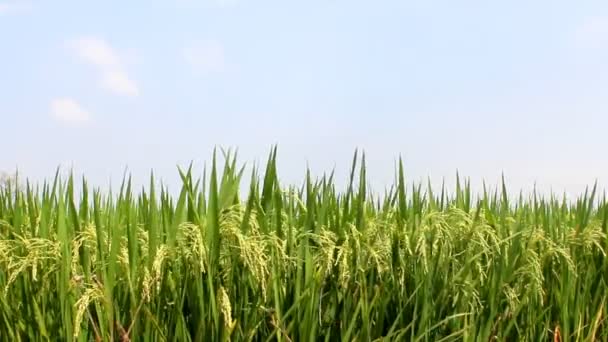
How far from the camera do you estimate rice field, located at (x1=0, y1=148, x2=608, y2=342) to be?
252cm

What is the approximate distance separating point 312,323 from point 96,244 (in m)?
0.79

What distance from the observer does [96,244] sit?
8.93ft

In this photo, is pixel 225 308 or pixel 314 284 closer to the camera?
pixel 225 308

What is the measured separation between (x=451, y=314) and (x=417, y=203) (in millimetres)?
550

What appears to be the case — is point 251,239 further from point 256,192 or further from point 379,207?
point 379,207

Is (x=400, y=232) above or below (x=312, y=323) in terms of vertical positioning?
above

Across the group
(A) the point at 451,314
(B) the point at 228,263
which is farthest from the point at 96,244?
(A) the point at 451,314

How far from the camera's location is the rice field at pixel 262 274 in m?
2.52

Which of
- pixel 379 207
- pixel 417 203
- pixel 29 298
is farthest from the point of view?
pixel 379 207

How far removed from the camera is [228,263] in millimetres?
2535

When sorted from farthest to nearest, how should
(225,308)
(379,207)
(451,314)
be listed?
(379,207), (451,314), (225,308)

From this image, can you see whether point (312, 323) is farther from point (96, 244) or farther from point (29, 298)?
point (29, 298)

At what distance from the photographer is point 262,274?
2303mm

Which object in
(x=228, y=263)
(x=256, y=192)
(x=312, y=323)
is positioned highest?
(x=256, y=192)
